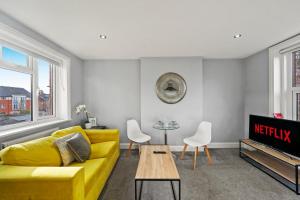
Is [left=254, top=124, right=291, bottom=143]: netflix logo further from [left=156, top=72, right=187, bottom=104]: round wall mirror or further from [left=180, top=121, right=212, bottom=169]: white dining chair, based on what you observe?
[left=156, top=72, right=187, bottom=104]: round wall mirror

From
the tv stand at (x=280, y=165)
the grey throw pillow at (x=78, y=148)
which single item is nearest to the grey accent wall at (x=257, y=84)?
the tv stand at (x=280, y=165)

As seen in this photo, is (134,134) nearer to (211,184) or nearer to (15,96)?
(211,184)

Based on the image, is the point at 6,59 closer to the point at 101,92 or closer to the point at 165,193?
the point at 101,92

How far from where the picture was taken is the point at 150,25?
2182 millimetres

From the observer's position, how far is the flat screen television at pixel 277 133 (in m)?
2.29

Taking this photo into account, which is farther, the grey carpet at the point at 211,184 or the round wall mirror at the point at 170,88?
the round wall mirror at the point at 170,88

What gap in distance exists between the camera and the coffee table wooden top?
1677 mm

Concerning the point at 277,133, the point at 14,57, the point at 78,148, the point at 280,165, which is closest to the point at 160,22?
the point at 78,148

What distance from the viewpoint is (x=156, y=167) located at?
1.91 metres

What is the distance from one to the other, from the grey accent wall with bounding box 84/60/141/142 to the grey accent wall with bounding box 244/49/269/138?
2776 millimetres

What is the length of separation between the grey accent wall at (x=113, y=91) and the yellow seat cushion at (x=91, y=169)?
1.85 meters

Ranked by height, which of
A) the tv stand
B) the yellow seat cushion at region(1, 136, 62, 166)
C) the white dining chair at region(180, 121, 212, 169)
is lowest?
the tv stand

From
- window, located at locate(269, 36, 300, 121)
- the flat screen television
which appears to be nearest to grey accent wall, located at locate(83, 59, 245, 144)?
window, located at locate(269, 36, 300, 121)

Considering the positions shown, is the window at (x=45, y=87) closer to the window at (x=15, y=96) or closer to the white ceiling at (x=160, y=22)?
the window at (x=15, y=96)
